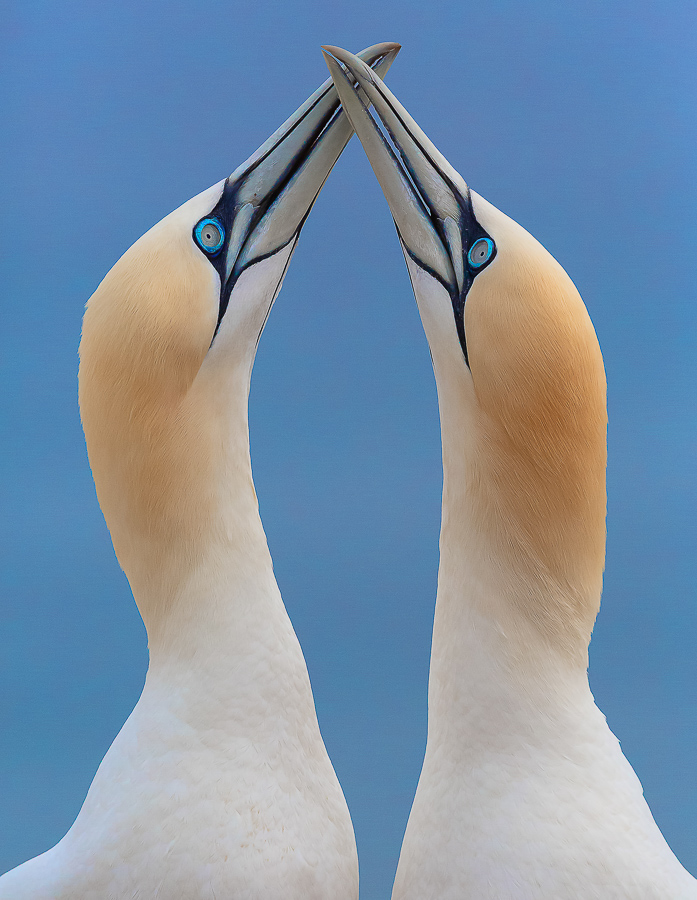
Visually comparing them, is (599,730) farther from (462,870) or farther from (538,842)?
(462,870)

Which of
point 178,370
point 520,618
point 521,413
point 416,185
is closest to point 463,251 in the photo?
point 416,185

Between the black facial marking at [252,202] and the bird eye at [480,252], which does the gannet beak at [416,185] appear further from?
the black facial marking at [252,202]

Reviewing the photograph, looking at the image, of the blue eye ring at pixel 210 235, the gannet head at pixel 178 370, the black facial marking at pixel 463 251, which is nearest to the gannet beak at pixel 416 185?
the black facial marking at pixel 463 251

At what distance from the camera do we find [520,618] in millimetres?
2371

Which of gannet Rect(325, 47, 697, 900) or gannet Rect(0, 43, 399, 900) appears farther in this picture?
gannet Rect(0, 43, 399, 900)

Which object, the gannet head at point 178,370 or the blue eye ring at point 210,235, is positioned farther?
the blue eye ring at point 210,235

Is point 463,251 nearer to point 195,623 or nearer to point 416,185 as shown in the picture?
point 416,185

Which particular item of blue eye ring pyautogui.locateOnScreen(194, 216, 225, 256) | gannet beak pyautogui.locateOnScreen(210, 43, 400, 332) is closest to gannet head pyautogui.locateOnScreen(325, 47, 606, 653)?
gannet beak pyautogui.locateOnScreen(210, 43, 400, 332)

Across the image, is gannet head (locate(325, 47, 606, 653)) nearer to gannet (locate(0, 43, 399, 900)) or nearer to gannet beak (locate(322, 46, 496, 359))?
gannet beak (locate(322, 46, 496, 359))

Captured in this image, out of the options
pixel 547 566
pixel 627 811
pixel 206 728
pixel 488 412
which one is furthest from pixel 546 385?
pixel 206 728

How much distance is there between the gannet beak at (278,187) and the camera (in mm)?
2703

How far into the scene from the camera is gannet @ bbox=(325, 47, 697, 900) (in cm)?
219

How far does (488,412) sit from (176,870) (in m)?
1.35

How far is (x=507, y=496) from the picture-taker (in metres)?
2.34
